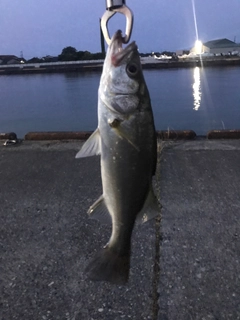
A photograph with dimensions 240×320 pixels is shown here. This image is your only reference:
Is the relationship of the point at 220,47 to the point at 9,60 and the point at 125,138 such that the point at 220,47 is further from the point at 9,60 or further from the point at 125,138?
the point at 125,138

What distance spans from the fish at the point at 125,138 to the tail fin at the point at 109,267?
21 cm

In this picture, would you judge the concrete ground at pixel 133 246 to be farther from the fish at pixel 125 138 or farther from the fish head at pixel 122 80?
the fish head at pixel 122 80

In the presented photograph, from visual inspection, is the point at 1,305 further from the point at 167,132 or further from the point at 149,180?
the point at 167,132

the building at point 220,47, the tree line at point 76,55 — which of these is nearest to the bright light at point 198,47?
the building at point 220,47

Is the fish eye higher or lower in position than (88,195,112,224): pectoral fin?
higher

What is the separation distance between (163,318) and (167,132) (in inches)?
161

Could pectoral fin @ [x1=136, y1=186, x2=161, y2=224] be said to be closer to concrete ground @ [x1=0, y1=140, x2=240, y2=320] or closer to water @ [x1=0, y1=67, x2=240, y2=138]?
concrete ground @ [x1=0, y1=140, x2=240, y2=320]

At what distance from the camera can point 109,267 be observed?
6.68 feet

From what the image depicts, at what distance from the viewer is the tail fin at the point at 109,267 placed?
2.02m

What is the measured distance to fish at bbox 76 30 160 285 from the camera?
170 centimetres

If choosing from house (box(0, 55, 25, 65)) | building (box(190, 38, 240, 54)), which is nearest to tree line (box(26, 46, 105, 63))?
house (box(0, 55, 25, 65))

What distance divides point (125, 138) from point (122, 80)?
11.1 inches

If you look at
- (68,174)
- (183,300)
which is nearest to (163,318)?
(183,300)

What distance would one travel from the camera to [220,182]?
4.38 metres
